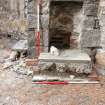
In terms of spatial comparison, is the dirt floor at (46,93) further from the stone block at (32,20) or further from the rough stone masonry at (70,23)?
the stone block at (32,20)

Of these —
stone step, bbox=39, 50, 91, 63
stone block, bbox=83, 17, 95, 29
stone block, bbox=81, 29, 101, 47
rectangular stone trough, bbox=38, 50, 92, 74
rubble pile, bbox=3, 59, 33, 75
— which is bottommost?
rubble pile, bbox=3, 59, 33, 75

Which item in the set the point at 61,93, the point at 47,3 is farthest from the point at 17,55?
the point at 61,93

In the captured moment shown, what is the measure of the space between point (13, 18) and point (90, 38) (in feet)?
9.64

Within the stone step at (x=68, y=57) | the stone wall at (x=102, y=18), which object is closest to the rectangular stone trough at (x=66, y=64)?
the stone step at (x=68, y=57)

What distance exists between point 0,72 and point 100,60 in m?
2.14

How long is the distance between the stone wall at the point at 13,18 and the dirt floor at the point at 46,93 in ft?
8.51

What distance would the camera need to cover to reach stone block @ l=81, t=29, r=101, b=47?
449 centimetres

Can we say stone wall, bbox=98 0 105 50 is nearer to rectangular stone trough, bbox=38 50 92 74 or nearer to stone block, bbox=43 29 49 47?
rectangular stone trough, bbox=38 50 92 74

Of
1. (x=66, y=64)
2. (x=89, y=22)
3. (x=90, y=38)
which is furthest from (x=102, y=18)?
(x=66, y=64)

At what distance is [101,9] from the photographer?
4.27m

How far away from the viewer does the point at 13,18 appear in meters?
6.50

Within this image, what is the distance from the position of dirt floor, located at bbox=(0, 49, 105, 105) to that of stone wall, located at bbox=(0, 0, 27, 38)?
2594 millimetres

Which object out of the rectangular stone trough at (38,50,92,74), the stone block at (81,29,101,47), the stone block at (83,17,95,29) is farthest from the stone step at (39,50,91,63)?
the stone block at (83,17,95,29)

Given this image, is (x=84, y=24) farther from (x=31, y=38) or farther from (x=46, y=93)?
(x=46, y=93)
